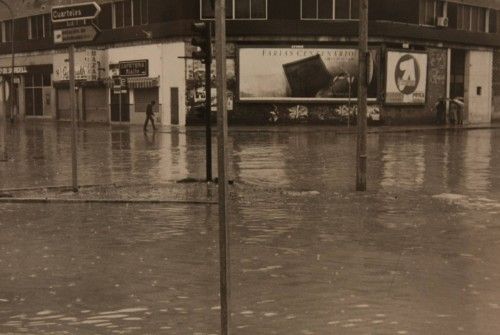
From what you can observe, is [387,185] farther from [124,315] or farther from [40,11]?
[40,11]

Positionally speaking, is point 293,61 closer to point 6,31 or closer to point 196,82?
point 196,82

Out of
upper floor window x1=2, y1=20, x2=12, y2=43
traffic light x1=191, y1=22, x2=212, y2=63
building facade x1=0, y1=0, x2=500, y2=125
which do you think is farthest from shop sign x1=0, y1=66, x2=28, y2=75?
traffic light x1=191, y1=22, x2=212, y2=63

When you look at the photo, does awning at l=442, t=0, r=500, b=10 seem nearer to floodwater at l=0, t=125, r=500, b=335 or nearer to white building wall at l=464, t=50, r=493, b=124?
white building wall at l=464, t=50, r=493, b=124

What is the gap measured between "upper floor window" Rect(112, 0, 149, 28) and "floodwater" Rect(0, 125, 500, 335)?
32092 millimetres

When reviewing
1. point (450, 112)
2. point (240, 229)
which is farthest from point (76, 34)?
point (450, 112)

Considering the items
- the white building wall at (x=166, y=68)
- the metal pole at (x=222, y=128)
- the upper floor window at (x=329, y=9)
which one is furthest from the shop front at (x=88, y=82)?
the metal pole at (x=222, y=128)

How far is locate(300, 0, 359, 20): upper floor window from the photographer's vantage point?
1697 inches

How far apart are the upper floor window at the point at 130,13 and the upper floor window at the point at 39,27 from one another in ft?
29.0

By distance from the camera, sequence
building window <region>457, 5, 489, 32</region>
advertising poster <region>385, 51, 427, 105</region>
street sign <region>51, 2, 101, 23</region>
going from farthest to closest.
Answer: building window <region>457, 5, 489, 32</region> < advertising poster <region>385, 51, 427, 105</region> < street sign <region>51, 2, 101, 23</region>

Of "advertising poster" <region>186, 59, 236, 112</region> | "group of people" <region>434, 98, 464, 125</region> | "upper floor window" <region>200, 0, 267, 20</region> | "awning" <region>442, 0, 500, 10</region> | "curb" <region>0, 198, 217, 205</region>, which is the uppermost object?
"awning" <region>442, 0, 500, 10</region>

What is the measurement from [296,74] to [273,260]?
119ft

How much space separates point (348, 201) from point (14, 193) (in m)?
5.96

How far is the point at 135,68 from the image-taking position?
152 ft

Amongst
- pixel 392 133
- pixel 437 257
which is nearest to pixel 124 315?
pixel 437 257
